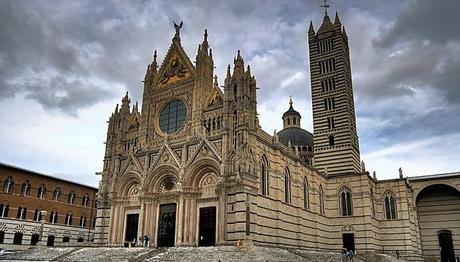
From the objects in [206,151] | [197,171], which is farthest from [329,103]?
[197,171]

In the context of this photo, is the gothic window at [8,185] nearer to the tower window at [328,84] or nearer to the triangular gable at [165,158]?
the triangular gable at [165,158]

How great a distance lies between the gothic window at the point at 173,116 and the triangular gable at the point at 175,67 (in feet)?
8.05

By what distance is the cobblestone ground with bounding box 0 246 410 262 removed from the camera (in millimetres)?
23812

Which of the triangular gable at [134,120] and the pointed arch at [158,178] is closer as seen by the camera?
the pointed arch at [158,178]

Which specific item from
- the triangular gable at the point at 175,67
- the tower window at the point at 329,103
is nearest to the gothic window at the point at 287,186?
the triangular gable at the point at 175,67

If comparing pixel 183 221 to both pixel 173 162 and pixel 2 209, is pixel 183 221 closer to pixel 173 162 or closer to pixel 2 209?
pixel 173 162

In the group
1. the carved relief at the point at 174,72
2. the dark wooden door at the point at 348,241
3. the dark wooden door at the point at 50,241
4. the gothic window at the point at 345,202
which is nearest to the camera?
the carved relief at the point at 174,72

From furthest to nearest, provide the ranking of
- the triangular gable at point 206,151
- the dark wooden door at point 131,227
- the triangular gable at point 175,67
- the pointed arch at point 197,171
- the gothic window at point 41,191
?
1. the gothic window at point 41,191
2. the triangular gable at point 175,67
3. the dark wooden door at point 131,227
4. the pointed arch at point 197,171
5. the triangular gable at point 206,151

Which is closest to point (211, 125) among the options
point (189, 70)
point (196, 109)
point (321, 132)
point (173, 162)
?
point (196, 109)

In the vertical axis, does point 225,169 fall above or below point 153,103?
below

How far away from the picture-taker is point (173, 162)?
33.0m

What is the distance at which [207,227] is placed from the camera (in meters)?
30.2

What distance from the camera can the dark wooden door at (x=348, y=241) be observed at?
41091 millimetres

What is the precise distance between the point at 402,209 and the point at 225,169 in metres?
24.2
